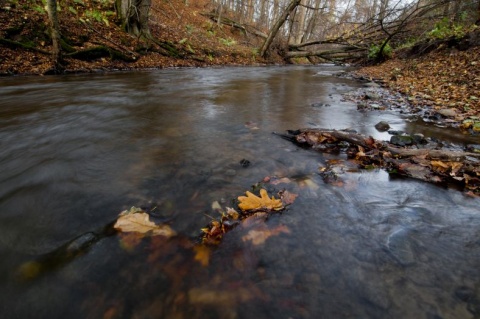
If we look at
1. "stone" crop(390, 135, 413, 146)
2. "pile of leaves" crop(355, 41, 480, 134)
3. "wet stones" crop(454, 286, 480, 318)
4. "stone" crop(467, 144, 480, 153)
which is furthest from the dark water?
"pile of leaves" crop(355, 41, 480, 134)

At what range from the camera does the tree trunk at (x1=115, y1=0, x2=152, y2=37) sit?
37.5 ft

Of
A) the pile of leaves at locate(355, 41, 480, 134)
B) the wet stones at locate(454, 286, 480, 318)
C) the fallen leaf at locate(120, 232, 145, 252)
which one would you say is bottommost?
the fallen leaf at locate(120, 232, 145, 252)

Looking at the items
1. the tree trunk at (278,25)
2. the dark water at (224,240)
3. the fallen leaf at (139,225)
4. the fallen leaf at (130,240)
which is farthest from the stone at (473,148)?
the tree trunk at (278,25)

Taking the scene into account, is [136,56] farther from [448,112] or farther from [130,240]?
[130,240]

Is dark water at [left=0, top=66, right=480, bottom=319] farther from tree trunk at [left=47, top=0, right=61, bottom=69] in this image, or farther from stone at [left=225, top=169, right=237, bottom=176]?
tree trunk at [left=47, top=0, right=61, bottom=69]

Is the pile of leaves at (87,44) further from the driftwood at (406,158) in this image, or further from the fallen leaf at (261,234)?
the fallen leaf at (261,234)

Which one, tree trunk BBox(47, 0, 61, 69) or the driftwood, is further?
tree trunk BBox(47, 0, 61, 69)

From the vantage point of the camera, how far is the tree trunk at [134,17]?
11.4m

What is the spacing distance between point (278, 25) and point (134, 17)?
25.5ft

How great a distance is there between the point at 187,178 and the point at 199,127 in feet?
5.23

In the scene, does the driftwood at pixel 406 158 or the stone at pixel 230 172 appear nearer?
the driftwood at pixel 406 158

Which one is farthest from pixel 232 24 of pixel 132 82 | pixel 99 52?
pixel 132 82

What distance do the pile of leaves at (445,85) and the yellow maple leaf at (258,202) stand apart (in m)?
3.46

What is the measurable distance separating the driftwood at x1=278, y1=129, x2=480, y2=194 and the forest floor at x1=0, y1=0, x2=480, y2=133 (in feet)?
6.00
